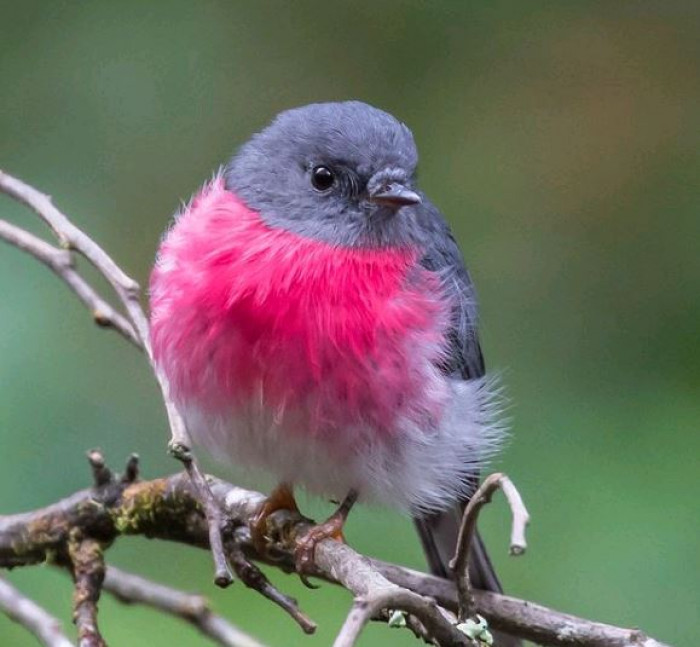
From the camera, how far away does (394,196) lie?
13.1ft

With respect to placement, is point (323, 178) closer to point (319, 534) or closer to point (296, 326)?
point (296, 326)

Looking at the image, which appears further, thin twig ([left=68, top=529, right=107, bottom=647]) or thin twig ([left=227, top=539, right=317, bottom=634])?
thin twig ([left=68, top=529, right=107, bottom=647])

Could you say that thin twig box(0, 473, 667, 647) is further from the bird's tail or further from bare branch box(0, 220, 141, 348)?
bare branch box(0, 220, 141, 348)

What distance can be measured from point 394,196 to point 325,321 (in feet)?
1.27

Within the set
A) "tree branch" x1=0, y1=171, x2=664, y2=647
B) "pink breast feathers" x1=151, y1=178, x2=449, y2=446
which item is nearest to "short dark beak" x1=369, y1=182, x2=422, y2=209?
"pink breast feathers" x1=151, y1=178, x2=449, y2=446

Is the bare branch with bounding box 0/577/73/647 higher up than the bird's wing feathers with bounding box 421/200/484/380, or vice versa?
the bird's wing feathers with bounding box 421/200/484/380

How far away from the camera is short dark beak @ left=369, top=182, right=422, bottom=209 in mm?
3975

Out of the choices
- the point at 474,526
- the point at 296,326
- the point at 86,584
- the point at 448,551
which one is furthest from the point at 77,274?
the point at 448,551

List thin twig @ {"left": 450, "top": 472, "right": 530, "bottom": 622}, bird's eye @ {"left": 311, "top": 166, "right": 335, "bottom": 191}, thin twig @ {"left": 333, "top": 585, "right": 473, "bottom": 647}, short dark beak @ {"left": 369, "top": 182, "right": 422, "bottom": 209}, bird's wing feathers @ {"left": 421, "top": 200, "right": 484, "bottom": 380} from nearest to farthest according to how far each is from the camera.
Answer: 1. thin twig @ {"left": 333, "top": 585, "right": 473, "bottom": 647}
2. thin twig @ {"left": 450, "top": 472, "right": 530, "bottom": 622}
3. short dark beak @ {"left": 369, "top": 182, "right": 422, "bottom": 209}
4. bird's eye @ {"left": 311, "top": 166, "right": 335, "bottom": 191}
5. bird's wing feathers @ {"left": 421, "top": 200, "right": 484, "bottom": 380}

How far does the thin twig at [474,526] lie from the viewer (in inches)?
104

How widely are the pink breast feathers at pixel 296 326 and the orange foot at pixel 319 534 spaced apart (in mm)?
278

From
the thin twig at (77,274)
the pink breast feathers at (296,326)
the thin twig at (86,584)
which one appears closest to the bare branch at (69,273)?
the thin twig at (77,274)

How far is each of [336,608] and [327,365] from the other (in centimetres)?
89

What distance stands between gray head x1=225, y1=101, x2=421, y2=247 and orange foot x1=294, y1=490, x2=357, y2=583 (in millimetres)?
714
